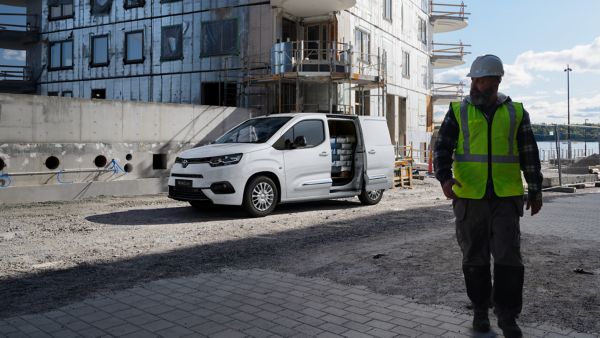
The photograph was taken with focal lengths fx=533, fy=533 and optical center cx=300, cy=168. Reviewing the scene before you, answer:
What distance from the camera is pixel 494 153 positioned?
153 inches

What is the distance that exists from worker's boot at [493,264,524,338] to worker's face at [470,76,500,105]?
120 cm

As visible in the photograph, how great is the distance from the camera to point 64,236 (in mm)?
7992

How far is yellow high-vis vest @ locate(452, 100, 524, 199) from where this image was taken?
3.86 meters

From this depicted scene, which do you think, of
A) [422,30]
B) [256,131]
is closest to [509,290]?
[256,131]

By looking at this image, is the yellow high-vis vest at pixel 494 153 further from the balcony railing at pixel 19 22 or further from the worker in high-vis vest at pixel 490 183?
the balcony railing at pixel 19 22

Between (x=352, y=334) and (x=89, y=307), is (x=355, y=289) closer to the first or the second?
(x=352, y=334)

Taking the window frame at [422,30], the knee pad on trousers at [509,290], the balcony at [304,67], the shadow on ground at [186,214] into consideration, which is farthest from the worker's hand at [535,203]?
the window frame at [422,30]

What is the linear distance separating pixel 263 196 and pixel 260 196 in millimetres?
66

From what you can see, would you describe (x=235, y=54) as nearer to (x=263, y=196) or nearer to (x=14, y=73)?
(x=263, y=196)

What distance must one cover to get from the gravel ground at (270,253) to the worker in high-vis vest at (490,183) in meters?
0.56

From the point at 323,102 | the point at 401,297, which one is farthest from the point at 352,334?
the point at 323,102

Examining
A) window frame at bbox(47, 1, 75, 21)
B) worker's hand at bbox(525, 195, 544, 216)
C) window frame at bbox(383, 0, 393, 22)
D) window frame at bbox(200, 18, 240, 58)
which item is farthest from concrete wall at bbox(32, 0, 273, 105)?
worker's hand at bbox(525, 195, 544, 216)

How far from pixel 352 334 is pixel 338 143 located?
7907 mm

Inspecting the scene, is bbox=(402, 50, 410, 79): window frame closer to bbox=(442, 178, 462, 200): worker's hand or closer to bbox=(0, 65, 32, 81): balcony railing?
bbox=(0, 65, 32, 81): balcony railing
